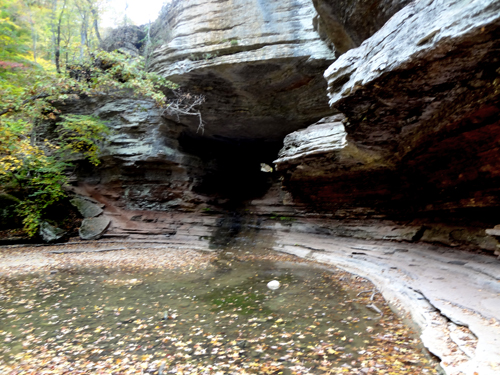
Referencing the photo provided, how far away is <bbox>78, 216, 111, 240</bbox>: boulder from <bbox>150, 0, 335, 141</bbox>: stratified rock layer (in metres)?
8.26

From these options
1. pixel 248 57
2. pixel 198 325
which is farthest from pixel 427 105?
pixel 248 57

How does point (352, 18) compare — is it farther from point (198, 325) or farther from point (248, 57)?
point (198, 325)

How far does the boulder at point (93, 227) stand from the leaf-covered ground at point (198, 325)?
5398mm

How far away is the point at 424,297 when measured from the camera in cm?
570

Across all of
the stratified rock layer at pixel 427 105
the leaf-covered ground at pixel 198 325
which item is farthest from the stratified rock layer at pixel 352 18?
the leaf-covered ground at pixel 198 325

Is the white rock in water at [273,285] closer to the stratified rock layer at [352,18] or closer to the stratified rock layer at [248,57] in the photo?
the stratified rock layer at [352,18]

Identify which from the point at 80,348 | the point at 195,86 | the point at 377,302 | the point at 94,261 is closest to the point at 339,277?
the point at 377,302

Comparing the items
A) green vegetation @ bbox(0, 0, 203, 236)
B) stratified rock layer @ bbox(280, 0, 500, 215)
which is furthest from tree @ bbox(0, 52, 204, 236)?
stratified rock layer @ bbox(280, 0, 500, 215)

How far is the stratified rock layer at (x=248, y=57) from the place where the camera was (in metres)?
11.8

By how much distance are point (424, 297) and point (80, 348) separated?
6.45 m

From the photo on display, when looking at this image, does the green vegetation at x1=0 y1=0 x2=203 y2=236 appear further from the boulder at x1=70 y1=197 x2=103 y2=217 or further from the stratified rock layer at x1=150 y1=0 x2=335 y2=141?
the stratified rock layer at x1=150 y1=0 x2=335 y2=141

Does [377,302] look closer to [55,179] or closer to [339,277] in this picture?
[339,277]

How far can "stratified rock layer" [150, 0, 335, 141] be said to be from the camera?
38.7ft

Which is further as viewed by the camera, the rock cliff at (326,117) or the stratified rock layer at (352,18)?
the stratified rock layer at (352,18)
